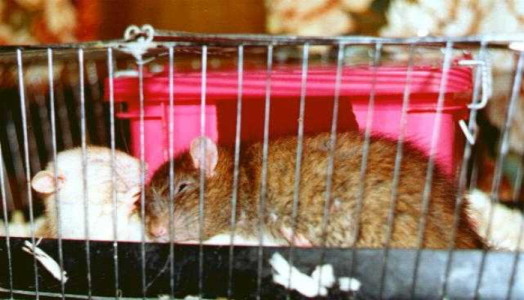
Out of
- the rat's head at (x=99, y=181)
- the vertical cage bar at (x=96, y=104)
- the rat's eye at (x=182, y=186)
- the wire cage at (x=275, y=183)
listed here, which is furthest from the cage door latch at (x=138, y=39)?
the vertical cage bar at (x=96, y=104)

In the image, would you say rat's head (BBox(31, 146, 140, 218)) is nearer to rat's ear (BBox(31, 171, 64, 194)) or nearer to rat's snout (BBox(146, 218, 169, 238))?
rat's ear (BBox(31, 171, 64, 194))

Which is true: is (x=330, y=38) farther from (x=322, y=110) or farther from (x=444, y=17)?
(x=444, y=17)

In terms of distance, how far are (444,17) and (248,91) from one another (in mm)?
1670

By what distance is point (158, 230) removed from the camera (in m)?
1.74

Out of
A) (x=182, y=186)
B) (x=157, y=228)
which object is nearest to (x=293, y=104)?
(x=182, y=186)

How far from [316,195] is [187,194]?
0.46 metres

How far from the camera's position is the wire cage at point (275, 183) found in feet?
4.39

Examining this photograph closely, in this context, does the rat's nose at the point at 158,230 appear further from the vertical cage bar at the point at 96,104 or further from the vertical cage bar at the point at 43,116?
Result: the vertical cage bar at the point at 43,116

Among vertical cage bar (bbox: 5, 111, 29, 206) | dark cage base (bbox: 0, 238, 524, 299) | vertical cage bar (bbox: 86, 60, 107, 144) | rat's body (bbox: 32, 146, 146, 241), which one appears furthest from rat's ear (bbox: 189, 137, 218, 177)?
vertical cage bar (bbox: 5, 111, 29, 206)

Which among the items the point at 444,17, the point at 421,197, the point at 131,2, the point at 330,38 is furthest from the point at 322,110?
the point at 131,2

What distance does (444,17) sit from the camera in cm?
298

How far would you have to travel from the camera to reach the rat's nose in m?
1.74

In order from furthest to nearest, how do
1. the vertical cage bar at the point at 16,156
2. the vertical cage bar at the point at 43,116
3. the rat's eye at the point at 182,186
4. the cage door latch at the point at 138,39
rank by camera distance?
the vertical cage bar at the point at 43,116 → the vertical cage bar at the point at 16,156 → the rat's eye at the point at 182,186 → the cage door latch at the point at 138,39

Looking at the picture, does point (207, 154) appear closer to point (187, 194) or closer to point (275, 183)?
point (187, 194)
